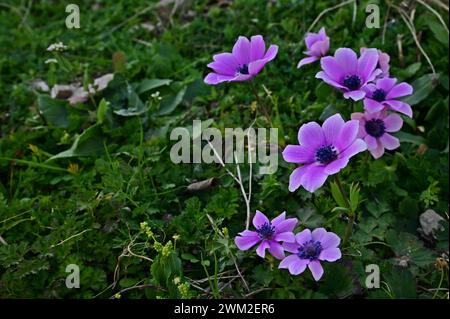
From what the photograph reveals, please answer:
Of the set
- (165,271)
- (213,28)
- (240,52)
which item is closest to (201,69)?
(213,28)

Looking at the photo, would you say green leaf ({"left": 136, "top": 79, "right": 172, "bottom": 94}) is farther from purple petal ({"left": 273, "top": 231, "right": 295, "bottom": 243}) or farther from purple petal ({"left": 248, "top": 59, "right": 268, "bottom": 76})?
purple petal ({"left": 273, "top": 231, "right": 295, "bottom": 243})

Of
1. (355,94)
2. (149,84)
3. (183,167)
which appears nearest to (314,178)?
(355,94)

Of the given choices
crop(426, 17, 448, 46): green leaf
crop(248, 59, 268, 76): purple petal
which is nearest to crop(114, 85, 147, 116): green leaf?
crop(248, 59, 268, 76): purple petal

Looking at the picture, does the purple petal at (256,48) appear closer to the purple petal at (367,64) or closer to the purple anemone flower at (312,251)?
the purple petal at (367,64)

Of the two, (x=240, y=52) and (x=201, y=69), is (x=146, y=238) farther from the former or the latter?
(x=201, y=69)

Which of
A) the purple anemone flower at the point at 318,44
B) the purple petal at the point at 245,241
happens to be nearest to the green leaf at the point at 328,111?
the purple anemone flower at the point at 318,44

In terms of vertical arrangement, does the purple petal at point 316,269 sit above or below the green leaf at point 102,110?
above

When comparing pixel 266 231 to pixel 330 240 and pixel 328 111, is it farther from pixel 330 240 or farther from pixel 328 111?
pixel 328 111
